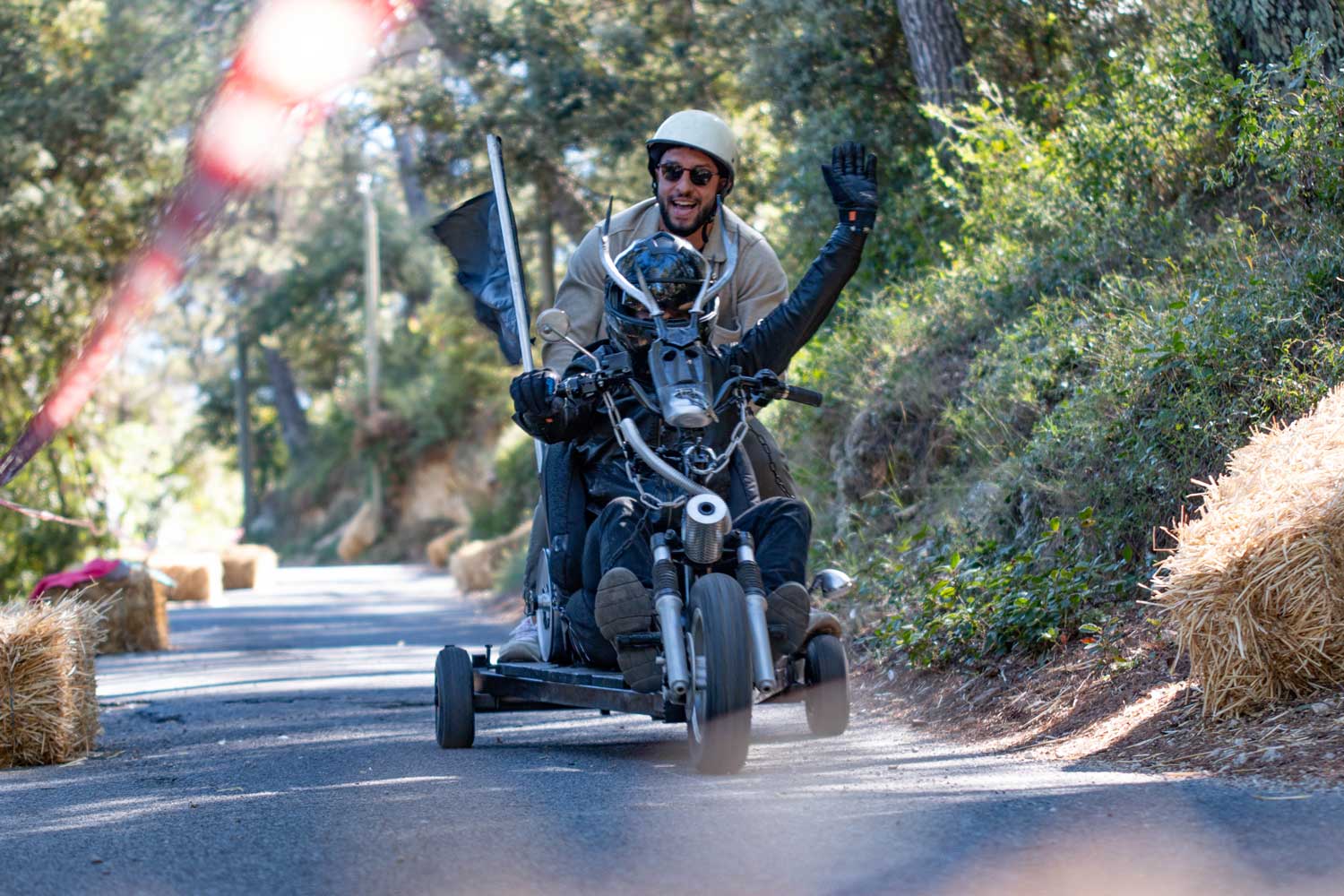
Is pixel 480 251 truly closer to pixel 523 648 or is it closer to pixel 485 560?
pixel 523 648

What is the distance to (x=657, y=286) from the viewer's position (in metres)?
6.39

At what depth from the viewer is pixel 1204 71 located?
1019 centimetres

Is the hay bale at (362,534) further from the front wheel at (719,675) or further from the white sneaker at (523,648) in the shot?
the front wheel at (719,675)

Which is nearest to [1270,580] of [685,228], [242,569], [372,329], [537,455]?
[685,228]

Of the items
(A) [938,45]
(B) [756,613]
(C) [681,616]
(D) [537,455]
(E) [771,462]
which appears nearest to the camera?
(B) [756,613]

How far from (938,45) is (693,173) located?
24.5 ft

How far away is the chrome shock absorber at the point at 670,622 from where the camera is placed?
5695 millimetres

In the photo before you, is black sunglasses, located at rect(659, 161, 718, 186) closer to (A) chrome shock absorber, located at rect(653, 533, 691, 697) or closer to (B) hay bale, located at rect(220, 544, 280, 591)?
(A) chrome shock absorber, located at rect(653, 533, 691, 697)

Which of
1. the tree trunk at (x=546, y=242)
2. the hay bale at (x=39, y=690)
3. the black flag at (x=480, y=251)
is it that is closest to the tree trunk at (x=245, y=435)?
the tree trunk at (x=546, y=242)

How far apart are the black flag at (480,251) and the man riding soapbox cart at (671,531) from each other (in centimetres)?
153

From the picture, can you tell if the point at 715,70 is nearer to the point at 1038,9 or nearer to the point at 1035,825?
the point at 1038,9

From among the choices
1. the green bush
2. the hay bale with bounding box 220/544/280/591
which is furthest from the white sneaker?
the hay bale with bounding box 220/544/280/591

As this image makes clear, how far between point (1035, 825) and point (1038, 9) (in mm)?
11345

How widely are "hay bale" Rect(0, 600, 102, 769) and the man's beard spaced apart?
3536mm
